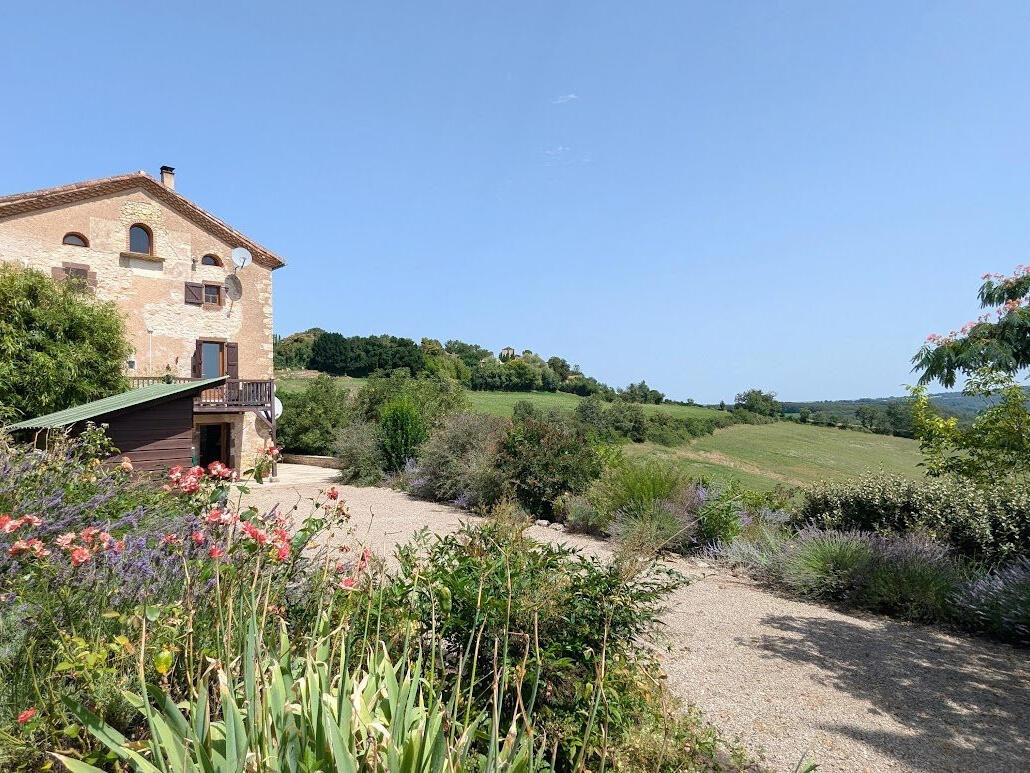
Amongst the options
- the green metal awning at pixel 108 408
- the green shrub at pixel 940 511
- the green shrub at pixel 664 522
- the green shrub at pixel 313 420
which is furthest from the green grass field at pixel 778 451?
the green shrub at pixel 940 511

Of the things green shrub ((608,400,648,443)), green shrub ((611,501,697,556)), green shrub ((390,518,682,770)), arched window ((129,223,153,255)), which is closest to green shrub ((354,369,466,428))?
arched window ((129,223,153,255))

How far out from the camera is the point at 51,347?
1123cm

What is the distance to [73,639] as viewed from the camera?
1791mm

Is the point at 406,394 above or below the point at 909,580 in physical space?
above

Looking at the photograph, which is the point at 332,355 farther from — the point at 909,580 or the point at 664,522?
the point at 909,580

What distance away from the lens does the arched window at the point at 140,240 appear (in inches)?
604

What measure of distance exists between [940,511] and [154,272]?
18.7 m

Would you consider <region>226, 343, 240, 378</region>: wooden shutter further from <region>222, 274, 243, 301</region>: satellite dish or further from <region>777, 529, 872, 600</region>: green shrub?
<region>777, 529, 872, 600</region>: green shrub

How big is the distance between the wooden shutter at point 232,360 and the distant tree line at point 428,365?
20.5 m

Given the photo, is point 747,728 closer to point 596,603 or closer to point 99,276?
point 596,603

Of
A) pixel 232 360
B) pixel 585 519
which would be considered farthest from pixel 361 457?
pixel 585 519

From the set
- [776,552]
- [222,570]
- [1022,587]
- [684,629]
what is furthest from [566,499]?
[222,570]

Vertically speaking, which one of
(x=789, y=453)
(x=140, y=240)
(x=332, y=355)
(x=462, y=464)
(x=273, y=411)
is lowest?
(x=789, y=453)

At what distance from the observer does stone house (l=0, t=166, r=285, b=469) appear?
1407cm
